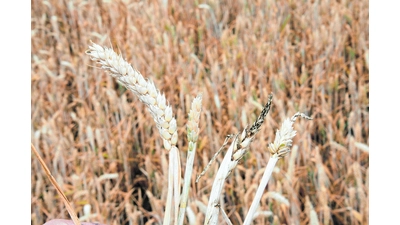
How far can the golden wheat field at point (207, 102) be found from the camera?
3.27 feet

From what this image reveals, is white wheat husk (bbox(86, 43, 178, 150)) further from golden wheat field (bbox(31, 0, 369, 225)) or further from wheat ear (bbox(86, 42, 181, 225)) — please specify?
golden wheat field (bbox(31, 0, 369, 225))

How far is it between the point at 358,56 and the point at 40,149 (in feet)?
2.25

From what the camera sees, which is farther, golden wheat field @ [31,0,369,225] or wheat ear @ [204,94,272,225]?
golden wheat field @ [31,0,369,225]

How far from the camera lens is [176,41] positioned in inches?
42.2

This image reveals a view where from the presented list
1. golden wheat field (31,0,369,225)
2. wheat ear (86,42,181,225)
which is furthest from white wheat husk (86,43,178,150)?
golden wheat field (31,0,369,225)

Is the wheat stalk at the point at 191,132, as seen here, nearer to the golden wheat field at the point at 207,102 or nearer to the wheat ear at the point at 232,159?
the wheat ear at the point at 232,159

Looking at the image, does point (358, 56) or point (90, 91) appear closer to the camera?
point (358, 56)

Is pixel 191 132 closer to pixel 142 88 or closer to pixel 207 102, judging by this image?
pixel 142 88

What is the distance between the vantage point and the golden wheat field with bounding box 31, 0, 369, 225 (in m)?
1.00

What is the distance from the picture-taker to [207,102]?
1055 mm

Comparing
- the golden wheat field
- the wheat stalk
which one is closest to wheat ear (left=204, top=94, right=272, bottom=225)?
the wheat stalk

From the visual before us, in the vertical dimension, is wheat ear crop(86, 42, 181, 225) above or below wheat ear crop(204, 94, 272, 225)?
above
